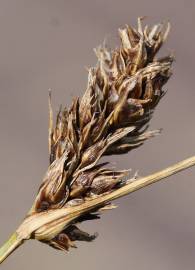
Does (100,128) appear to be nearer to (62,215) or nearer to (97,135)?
(97,135)

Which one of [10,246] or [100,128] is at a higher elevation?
[100,128]

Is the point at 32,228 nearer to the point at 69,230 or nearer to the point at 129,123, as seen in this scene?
the point at 69,230

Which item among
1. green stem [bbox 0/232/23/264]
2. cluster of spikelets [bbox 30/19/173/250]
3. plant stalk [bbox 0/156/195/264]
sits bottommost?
green stem [bbox 0/232/23/264]

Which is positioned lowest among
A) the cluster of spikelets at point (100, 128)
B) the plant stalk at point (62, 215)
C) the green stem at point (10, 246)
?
the green stem at point (10, 246)

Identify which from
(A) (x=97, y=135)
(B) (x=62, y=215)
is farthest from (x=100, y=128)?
(B) (x=62, y=215)

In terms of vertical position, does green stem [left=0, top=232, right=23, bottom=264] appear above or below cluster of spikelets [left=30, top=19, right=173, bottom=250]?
below
